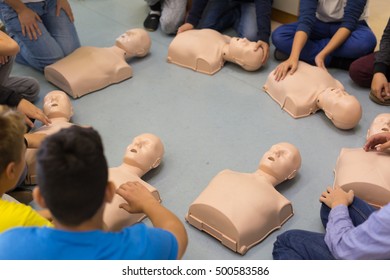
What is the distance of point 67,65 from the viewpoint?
2043 mm

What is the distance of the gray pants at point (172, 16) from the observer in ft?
8.04

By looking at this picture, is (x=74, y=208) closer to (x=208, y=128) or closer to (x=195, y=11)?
(x=208, y=128)

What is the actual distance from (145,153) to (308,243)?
24.3 inches

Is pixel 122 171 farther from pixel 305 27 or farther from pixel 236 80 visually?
pixel 305 27

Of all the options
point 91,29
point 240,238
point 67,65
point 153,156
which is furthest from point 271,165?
point 91,29

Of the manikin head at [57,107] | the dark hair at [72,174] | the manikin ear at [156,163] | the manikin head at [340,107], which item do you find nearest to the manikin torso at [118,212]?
the manikin ear at [156,163]

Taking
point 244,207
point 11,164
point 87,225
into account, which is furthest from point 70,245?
point 244,207

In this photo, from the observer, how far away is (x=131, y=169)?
5.07 feet

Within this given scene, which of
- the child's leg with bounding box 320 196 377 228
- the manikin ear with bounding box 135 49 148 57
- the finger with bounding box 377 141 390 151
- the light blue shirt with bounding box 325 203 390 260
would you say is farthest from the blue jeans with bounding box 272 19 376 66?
the light blue shirt with bounding box 325 203 390 260

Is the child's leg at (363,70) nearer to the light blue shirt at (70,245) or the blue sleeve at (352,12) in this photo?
the blue sleeve at (352,12)

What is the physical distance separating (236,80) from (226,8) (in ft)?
1.81

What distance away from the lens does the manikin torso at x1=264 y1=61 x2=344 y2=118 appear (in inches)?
73.6

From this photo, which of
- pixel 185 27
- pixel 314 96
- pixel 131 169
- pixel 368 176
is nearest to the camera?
pixel 368 176

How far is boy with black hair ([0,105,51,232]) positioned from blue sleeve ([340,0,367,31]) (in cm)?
155
